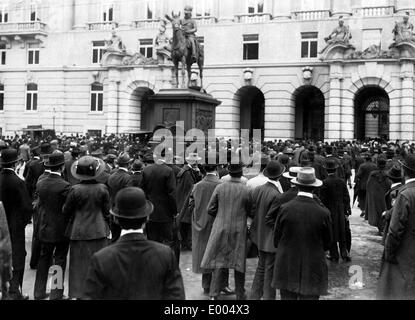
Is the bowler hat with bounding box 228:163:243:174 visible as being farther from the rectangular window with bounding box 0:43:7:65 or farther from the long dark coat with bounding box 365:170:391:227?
the rectangular window with bounding box 0:43:7:65

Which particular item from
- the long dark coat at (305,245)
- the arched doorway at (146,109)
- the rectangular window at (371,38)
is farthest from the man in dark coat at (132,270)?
the arched doorway at (146,109)

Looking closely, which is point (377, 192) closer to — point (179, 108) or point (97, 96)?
point (179, 108)

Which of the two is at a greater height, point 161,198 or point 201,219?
point 161,198

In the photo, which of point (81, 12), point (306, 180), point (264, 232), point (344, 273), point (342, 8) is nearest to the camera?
point (306, 180)

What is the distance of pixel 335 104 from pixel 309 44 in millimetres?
5117

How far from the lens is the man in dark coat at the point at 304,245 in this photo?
6.61 metres

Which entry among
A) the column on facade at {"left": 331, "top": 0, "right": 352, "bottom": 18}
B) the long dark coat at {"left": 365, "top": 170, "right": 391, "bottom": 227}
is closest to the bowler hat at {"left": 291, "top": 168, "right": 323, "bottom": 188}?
the long dark coat at {"left": 365, "top": 170, "right": 391, "bottom": 227}

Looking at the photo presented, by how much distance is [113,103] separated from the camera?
42281 millimetres

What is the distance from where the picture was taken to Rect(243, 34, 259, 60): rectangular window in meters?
39.5

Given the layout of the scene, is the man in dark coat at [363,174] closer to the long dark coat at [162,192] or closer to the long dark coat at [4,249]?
the long dark coat at [162,192]

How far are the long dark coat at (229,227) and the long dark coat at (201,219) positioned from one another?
725 mm

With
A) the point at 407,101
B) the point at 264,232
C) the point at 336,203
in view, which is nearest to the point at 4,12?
the point at 407,101

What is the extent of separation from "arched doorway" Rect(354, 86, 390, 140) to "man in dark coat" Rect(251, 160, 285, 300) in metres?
32.2

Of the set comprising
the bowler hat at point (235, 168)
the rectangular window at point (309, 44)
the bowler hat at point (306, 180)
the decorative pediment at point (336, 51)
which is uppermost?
the rectangular window at point (309, 44)
